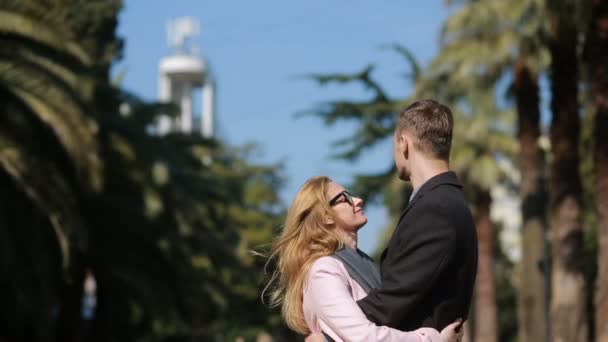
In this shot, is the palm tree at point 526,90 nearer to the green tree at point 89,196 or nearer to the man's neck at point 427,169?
the green tree at point 89,196

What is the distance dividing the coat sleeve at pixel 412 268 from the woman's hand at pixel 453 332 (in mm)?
140

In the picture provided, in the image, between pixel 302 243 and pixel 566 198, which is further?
pixel 566 198

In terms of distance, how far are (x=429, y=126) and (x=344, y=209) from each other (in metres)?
0.51

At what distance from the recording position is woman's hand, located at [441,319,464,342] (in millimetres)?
3967

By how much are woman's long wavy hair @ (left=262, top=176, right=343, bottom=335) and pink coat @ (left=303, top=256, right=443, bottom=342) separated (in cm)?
8

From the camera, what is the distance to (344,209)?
4395 mm

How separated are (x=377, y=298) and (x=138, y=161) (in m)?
21.7

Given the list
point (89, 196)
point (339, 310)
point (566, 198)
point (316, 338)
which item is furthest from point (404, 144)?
point (89, 196)

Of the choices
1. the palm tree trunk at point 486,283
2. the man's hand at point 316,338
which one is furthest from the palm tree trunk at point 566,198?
the man's hand at point 316,338

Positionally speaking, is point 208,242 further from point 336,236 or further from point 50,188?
point 336,236

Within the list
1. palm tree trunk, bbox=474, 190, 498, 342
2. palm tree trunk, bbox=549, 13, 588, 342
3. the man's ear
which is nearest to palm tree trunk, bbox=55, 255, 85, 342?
palm tree trunk, bbox=474, 190, 498, 342

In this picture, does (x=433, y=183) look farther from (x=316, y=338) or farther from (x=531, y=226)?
(x=531, y=226)

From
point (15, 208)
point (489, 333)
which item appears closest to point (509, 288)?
point (489, 333)

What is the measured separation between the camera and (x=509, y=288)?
59.6m
